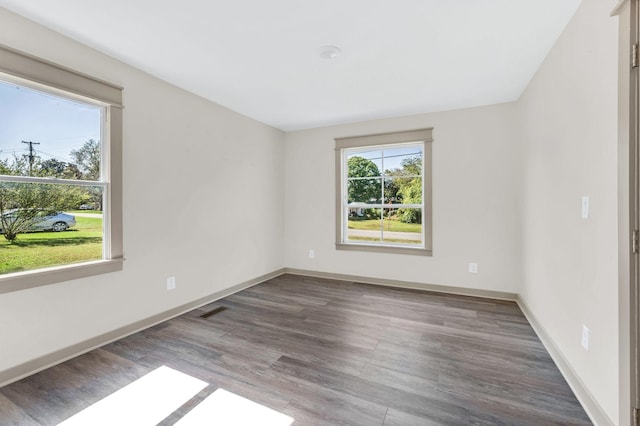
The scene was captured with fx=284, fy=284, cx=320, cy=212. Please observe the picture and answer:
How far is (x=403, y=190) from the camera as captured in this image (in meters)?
4.24

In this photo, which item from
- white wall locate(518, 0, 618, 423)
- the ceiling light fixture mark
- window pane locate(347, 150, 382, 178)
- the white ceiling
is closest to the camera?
white wall locate(518, 0, 618, 423)

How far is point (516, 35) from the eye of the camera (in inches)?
85.7

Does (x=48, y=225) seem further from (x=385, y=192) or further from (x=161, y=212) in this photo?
(x=385, y=192)

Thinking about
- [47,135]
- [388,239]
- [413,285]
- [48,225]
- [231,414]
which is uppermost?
[47,135]

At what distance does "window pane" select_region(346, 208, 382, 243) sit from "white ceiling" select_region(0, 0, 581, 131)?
5.83 feet

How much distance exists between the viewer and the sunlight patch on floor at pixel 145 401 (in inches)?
63.0

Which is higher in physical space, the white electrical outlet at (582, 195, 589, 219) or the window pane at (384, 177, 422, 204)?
the window pane at (384, 177, 422, 204)

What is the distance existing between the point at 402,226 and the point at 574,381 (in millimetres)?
2604

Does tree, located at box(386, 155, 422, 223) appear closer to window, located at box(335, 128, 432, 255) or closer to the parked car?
window, located at box(335, 128, 432, 255)

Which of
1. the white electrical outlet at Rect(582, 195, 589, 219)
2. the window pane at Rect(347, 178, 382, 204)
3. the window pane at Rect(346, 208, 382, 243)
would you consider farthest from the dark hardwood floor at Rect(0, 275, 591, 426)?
the window pane at Rect(347, 178, 382, 204)

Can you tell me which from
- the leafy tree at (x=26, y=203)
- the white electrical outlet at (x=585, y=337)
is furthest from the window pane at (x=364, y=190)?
the leafy tree at (x=26, y=203)

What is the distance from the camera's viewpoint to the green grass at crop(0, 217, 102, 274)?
2.00 meters

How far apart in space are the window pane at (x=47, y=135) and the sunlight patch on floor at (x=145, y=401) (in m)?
1.69

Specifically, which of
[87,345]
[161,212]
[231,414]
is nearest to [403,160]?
[161,212]
